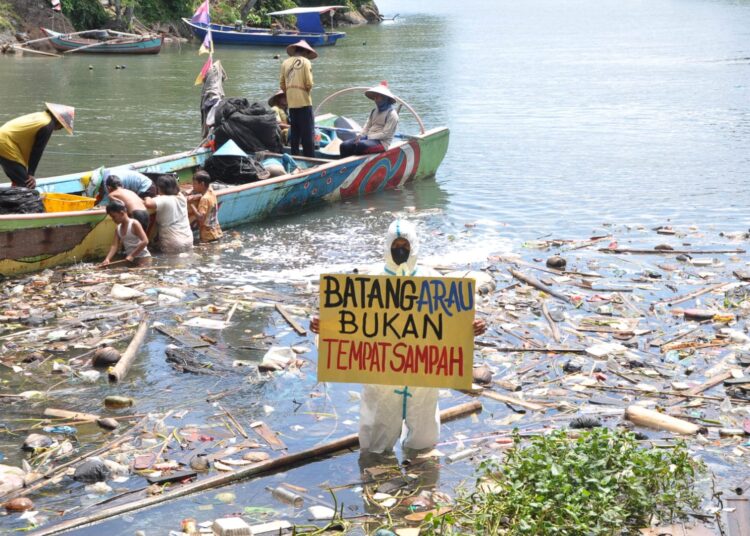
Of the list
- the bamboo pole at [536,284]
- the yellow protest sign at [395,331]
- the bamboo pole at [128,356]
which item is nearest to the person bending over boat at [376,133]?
the bamboo pole at [536,284]

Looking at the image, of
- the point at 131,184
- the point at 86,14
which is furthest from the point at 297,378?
the point at 86,14

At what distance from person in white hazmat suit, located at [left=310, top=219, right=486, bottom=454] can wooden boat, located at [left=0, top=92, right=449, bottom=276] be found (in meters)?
5.11

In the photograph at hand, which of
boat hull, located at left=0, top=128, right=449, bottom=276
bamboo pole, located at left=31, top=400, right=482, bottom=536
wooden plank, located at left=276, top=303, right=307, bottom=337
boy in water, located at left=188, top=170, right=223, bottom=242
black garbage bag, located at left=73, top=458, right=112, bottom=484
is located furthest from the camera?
boy in water, located at left=188, top=170, right=223, bottom=242

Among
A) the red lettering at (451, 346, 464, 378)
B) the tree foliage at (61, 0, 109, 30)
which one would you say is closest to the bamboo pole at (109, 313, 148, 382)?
the red lettering at (451, 346, 464, 378)

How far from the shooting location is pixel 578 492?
15.0 ft

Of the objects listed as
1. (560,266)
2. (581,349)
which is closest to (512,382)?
(581,349)

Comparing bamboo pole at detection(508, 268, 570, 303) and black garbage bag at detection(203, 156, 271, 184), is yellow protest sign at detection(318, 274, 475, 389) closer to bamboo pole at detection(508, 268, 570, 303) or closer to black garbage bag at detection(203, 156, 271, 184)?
bamboo pole at detection(508, 268, 570, 303)

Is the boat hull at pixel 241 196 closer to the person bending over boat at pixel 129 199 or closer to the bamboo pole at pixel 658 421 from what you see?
the person bending over boat at pixel 129 199

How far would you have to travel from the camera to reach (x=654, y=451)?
5.23 metres

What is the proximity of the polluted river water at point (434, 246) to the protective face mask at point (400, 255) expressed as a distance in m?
1.29

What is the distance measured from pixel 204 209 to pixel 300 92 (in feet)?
9.22

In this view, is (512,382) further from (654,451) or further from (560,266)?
(560,266)

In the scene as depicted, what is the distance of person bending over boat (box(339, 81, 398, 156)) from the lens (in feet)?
42.7

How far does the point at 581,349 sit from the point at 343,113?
15.6 meters
